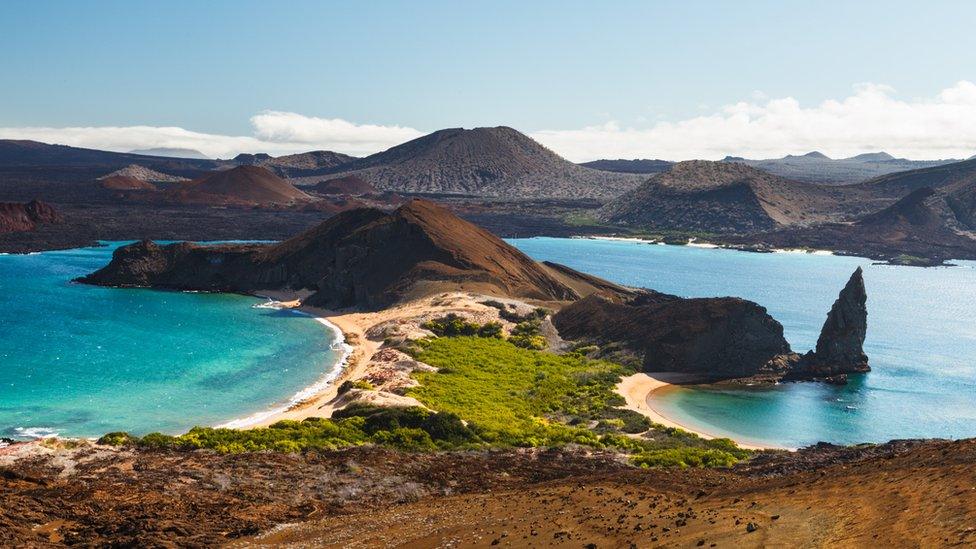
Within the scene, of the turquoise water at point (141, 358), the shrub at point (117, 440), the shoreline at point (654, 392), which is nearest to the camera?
the shrub at point (117, 440)

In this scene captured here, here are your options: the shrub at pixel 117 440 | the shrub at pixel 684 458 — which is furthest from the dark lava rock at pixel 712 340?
the shrub at pixel 117 440

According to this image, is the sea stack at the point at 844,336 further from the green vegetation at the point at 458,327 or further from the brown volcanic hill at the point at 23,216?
the brown volcanic hill at the point at 23,216

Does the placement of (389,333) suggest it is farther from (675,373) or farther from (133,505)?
(133,505)

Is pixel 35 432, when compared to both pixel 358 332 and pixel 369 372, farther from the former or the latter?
pixel 358 332

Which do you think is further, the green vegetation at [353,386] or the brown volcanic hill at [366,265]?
the brown volcanic hill at [366,265]

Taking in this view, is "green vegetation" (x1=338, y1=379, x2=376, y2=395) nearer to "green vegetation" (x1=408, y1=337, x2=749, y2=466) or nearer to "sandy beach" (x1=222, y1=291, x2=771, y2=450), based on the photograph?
"sandy beach" (x1=222, y1=291, x2=771, y2=450)
